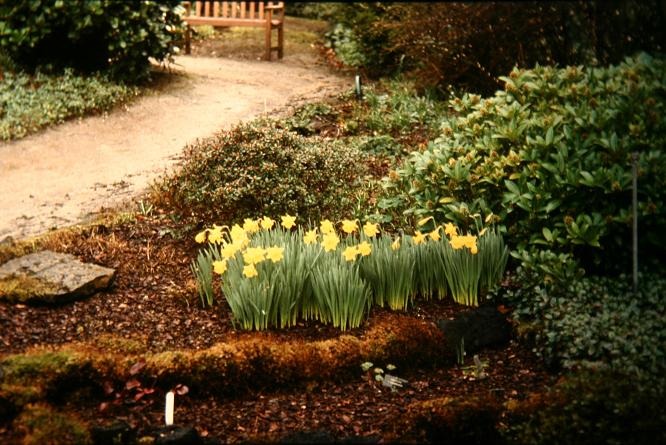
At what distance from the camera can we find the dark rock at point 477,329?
454 cm

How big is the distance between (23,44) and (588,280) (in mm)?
8030

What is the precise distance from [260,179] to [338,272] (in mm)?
1418

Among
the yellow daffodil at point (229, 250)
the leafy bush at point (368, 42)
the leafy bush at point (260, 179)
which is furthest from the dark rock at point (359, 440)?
the leafy bush at point (368, 42)

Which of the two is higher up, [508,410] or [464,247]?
[464,247]

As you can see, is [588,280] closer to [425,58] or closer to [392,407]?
[392,407]

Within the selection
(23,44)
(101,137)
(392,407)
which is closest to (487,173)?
(392,407)

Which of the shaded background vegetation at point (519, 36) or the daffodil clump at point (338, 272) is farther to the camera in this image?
the shaded background vegetation at point (519, 36)

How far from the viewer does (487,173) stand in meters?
5.32

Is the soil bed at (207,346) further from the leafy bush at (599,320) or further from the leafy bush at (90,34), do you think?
the leafy bush at (90,34)

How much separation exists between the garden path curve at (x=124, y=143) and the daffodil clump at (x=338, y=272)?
241 cm

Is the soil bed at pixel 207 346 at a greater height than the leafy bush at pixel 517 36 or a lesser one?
lesser

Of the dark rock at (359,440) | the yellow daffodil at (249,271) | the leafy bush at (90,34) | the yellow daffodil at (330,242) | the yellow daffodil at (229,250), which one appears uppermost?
the leafy bush at (90,34)

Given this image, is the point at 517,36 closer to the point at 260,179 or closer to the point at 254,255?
the point at 260,179

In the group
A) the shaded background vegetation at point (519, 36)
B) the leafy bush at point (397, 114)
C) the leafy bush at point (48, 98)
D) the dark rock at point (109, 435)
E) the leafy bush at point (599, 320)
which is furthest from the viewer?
the leafy bush at point (48, 98)
